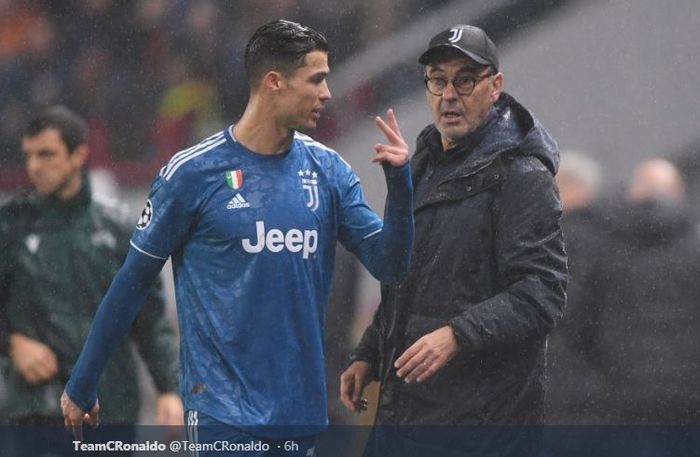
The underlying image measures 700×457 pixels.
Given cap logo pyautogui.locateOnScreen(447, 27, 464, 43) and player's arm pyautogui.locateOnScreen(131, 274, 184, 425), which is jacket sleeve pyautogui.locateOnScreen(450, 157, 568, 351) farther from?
player's arm pyautogui.locateOnScreen(131, 274, 184, 425)

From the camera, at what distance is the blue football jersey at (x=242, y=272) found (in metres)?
4.27

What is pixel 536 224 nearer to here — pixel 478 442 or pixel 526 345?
pixel 526 345

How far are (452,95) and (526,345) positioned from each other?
72cm

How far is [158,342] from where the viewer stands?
18.0 feet

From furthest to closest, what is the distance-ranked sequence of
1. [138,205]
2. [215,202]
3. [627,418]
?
1. [138,205]
2. [627,418]
3. [215,202]

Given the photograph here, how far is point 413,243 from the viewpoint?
14.2 feet

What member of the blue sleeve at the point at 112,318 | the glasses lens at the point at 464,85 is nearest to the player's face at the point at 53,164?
the blue sleeve at the point at 112,318

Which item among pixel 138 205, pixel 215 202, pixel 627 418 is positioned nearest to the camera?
pixel 215 202

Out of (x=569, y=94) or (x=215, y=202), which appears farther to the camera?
(x=569, y=94)

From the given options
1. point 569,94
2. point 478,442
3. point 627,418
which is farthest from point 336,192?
point 569,94

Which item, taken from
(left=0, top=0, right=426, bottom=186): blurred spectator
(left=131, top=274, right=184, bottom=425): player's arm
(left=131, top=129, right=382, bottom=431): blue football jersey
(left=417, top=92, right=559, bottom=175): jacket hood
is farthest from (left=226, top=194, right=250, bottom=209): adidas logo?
(left=0, top=0, right=426, bottom=186): blurred spectator

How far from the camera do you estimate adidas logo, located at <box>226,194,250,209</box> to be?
428 centimetres

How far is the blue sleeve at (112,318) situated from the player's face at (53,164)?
Answer: 4.61 feet

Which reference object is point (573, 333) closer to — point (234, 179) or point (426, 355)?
point (426, 355)
